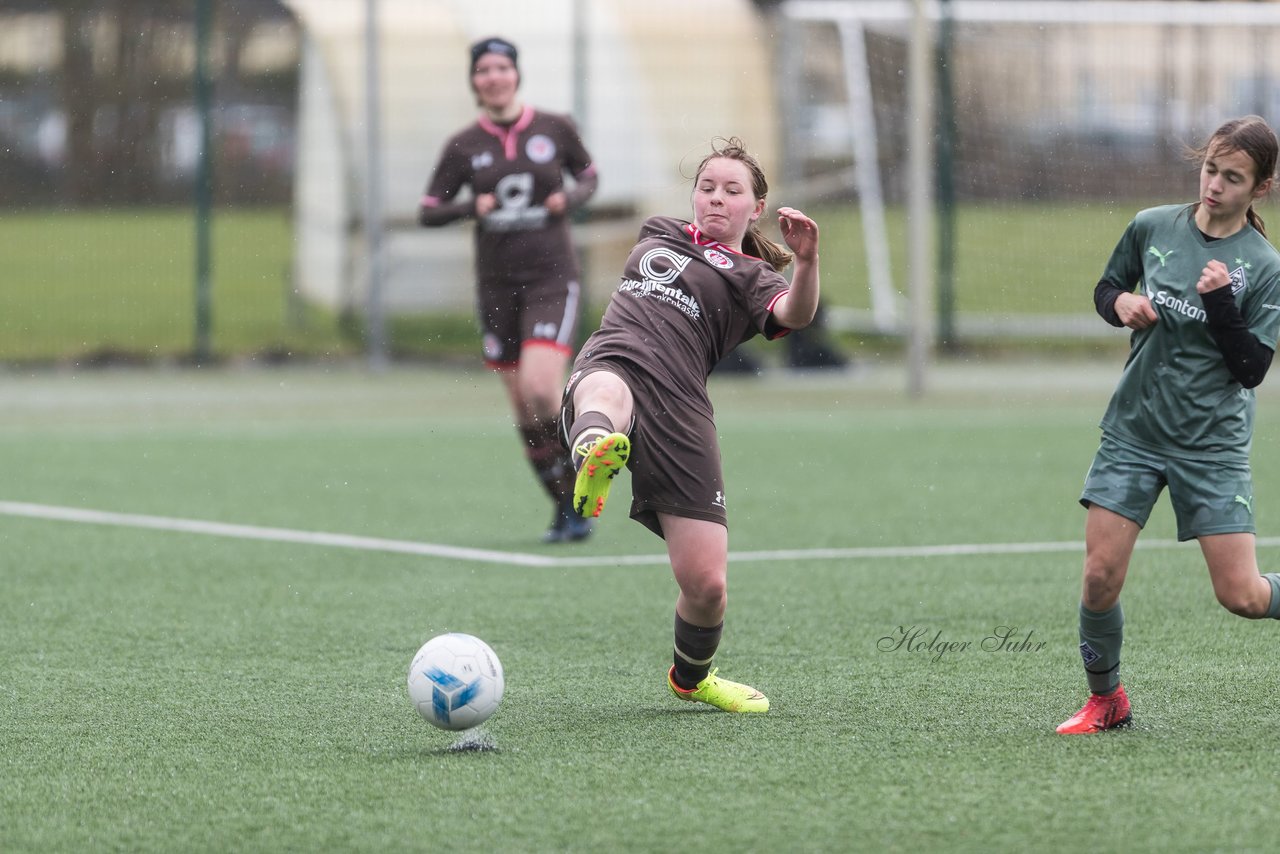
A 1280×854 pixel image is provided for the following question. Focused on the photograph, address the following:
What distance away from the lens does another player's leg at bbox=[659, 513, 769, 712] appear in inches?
190

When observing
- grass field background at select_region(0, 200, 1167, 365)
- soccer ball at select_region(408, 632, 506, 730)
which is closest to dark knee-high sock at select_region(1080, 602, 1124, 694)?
soccer ball at select_region(408, 632, 506, 730)


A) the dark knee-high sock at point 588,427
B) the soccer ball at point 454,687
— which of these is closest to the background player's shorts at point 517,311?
the dark knee-high sock at point 588,427

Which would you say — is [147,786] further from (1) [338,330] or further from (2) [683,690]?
(1) [338,330]

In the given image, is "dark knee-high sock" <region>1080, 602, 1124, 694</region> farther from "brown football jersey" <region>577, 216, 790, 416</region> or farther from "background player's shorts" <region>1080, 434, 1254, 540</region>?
"brown football jersey" <region>577, 216, 790, 416</region>

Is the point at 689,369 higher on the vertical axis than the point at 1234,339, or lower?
lower

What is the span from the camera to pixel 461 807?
12.9 feet

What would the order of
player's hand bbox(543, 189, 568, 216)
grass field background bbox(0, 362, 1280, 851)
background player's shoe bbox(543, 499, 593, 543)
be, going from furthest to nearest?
player's hand bbox(543, 189, 568, 216)
background player's shoe bbox(543, 499, 593, 543)
grass field background bbox(0, 362, 1280, 851)

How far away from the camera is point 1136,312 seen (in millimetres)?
4496

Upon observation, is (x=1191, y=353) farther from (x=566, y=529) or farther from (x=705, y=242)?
(x=566, y=529)

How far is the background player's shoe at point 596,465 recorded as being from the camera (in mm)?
4645

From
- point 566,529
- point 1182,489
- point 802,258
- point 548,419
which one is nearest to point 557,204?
point 548,419

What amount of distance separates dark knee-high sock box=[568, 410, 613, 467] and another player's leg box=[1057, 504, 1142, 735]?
128 centimetres

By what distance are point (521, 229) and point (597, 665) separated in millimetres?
3218

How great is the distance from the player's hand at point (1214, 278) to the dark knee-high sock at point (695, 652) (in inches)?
61.2
